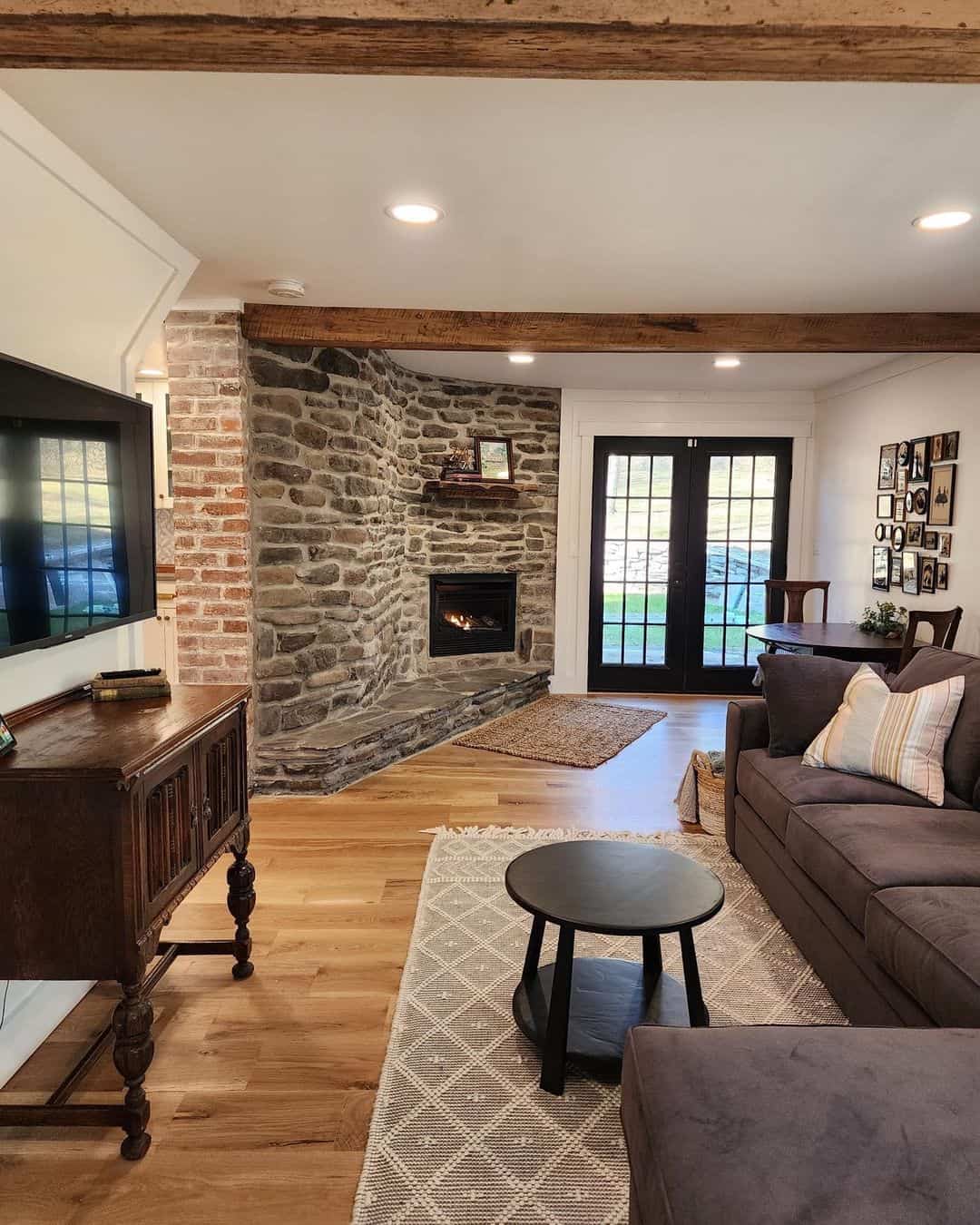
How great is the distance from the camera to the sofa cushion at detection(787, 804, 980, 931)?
2.12m

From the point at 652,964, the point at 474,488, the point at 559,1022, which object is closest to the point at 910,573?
the point at 474,488

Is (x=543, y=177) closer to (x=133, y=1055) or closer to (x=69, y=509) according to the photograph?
(x=69, y=509)

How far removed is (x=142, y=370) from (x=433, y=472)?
208 centimetres

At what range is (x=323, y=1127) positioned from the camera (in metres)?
1.90

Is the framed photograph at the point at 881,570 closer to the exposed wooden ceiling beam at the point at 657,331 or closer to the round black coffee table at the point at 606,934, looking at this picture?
the exposed wooden ceiling beam at the point at 657,331

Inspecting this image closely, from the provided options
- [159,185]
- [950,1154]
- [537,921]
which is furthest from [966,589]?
[159,185]

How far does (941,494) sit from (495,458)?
10.2 feet

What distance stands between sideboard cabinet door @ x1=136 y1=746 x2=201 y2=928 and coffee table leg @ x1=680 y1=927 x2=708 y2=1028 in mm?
1257

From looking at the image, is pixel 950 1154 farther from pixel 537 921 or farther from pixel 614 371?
pixel 614 371

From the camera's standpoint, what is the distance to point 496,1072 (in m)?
2.07

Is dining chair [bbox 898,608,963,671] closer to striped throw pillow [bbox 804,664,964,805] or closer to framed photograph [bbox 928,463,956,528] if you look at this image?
framed photograph [bbox 928,463,956,528]

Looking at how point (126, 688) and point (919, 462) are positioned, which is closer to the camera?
point (126, 688)

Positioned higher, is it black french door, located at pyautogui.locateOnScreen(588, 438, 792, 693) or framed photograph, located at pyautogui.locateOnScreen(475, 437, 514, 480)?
framed photograph, located at pyautogui.locateOnScreen(475, 437, 514, 480)

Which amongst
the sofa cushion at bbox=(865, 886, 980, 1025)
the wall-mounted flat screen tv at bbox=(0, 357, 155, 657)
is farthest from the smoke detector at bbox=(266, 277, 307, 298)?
the sofa cushion at bbox=(865, 886, 980, 1025)
